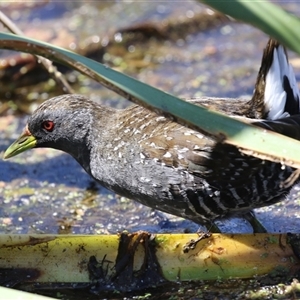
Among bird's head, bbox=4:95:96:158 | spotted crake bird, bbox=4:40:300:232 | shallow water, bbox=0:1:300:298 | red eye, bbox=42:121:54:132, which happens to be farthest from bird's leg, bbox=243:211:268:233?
red eye, bbox=42:121:54:132

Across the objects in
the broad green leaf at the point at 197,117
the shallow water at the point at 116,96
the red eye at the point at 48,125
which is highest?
the broad green leaf at the point at 197,117

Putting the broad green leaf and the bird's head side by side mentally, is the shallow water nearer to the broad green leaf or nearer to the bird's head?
the bird's head

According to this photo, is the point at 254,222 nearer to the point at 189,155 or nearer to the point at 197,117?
the point at 189,155

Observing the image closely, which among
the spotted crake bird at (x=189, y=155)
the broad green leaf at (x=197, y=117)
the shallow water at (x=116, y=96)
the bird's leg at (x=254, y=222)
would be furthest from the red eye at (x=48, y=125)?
the broad green leaf at (x=197, y=117)

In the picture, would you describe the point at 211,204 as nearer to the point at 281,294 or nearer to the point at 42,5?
the point at 281,294

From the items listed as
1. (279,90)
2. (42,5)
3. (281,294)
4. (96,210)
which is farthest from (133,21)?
(281,294)

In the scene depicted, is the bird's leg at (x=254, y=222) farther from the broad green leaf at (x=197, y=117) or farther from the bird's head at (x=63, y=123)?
the broad green leaf at (x=197, y=117)

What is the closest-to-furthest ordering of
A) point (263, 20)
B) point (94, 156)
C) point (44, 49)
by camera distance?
point (263, 20), point (44, 49), point (94, 156)
